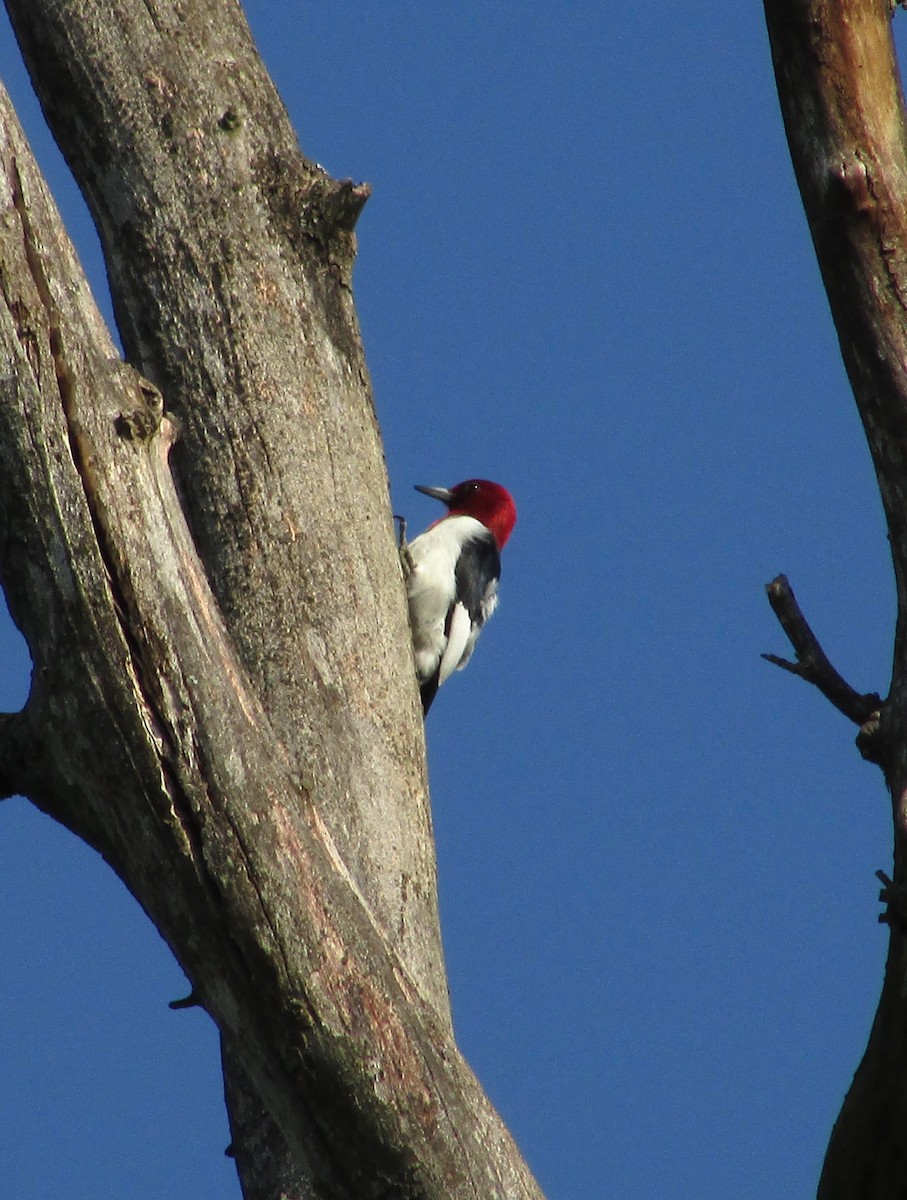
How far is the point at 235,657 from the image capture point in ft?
7.53

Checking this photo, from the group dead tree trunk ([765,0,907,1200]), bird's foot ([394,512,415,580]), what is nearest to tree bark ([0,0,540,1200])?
dead tree trunk ([765,0,907,1200])

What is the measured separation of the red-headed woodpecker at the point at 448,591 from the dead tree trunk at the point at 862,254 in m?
2.79

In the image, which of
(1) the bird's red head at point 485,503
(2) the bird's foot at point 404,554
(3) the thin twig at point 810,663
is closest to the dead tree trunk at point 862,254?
(3) the thin twig at point 810,663

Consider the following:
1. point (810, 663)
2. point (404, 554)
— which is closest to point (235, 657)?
point (810, 663)

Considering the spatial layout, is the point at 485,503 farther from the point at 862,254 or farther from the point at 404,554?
the point at 862,254

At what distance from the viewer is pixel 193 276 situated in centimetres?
305

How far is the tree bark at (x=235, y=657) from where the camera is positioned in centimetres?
211

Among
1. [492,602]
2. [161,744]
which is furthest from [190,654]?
[492,602]

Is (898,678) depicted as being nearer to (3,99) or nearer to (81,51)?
(3,99)

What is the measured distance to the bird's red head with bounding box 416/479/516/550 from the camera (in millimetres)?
7270

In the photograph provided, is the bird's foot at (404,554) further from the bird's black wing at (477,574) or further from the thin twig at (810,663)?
the thin twig at (810,663)

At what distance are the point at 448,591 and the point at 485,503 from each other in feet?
5.15

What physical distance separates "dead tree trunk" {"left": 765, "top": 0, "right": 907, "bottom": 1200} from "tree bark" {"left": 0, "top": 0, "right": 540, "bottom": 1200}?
0.76m

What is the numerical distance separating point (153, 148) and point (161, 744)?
4.95 ft
